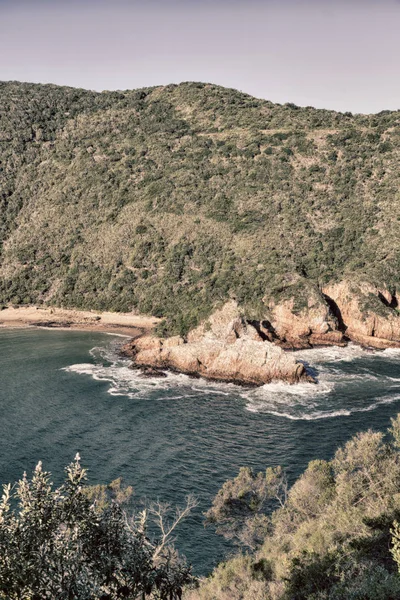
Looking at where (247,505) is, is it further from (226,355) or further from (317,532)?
(226,355)

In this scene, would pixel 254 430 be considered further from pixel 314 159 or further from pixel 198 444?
pixel 314 159

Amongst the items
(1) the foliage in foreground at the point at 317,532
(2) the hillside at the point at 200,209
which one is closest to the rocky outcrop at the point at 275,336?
(2) the hillside at the point at 200,209

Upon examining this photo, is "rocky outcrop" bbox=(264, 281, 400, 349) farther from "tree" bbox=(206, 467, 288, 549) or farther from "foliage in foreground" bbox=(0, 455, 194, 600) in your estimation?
"foliage in foreground" bbox=(0, 455, 194, 600)

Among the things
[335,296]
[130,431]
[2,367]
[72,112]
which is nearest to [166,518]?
[130,431]

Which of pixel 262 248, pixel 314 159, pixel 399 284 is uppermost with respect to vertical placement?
pixel 314 159

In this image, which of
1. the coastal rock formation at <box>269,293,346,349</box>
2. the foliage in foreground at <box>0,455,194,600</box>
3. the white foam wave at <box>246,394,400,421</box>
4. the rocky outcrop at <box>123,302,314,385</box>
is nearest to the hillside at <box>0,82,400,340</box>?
the coastal rock formation at <box>269,293,346,349</box>
